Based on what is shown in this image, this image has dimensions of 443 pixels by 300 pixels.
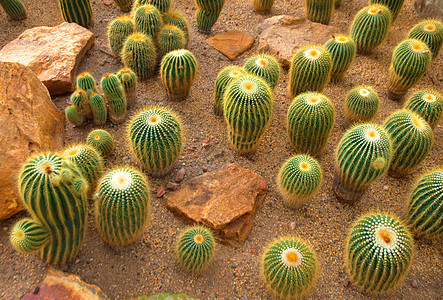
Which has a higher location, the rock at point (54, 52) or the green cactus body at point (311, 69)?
the green cactus body at point (311, 69)

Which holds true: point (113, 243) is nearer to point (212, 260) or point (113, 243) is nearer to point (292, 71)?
point (212, 260)

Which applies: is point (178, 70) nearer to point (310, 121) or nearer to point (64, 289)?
point (310, 121)

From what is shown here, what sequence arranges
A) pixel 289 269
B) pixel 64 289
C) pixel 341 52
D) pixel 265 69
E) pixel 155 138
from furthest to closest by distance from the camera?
pixel 341 52 < pixel 265 69 < pixel 155 138 < pixel 289 269 < pixel 64 289

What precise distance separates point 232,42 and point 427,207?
4242mm

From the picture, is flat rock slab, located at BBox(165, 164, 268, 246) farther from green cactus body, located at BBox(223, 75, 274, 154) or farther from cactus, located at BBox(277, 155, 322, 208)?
green cactus body, located at BBox(223, 75, 274, 154)

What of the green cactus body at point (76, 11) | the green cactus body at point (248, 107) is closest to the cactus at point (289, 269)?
the green cactus body at point (248, 107)

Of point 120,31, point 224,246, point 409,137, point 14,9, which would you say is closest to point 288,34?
point 120,31

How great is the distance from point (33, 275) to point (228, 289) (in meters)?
1.84

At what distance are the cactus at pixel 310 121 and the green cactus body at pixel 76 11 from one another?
4.24m

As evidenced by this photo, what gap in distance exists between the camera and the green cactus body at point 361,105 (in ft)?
16.9

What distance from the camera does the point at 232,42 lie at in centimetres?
675

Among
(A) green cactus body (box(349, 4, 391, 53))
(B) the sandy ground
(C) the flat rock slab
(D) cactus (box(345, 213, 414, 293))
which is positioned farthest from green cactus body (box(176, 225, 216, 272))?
(A) green cactus body (box(349, 4, 391, 53))

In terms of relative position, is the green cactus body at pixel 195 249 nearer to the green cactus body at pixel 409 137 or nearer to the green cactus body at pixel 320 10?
the green cactus body at pixel 409 137

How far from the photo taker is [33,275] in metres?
3.47
